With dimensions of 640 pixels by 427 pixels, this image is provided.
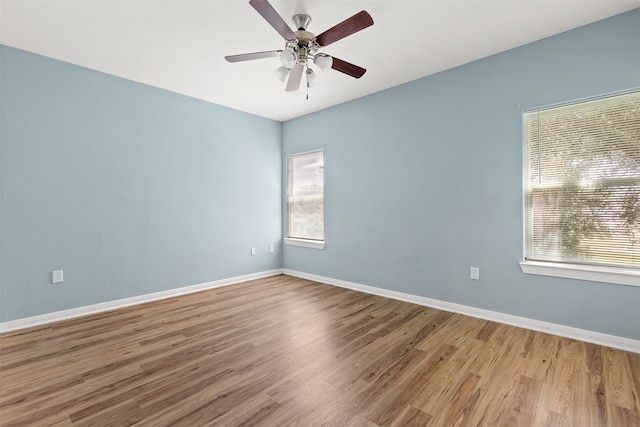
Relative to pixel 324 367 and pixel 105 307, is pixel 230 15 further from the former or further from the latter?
pixel 105 307

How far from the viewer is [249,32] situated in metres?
2.61

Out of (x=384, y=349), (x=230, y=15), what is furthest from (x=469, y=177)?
(x=230, y=15)

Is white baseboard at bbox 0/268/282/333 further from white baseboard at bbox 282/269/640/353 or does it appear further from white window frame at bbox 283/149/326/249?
white baseboard at bbox 282/269/640/353

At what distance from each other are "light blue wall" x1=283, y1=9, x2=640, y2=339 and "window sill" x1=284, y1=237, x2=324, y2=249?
14cm

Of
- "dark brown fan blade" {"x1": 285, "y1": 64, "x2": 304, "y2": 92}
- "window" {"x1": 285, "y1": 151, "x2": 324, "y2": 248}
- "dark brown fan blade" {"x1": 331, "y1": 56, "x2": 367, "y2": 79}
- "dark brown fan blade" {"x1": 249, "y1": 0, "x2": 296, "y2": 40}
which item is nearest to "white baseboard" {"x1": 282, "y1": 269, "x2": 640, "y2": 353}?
"window" {"x1": 285, "y1": 151, "x2": 324, "y2": 248}

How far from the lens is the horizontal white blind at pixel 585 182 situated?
7.93 ft

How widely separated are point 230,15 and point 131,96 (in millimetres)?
2028

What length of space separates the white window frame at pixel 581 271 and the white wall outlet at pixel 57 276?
15.7ft

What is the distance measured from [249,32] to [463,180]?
105 inches

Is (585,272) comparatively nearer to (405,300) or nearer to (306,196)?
(405,300)

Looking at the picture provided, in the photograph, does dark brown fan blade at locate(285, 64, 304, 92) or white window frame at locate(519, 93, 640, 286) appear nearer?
white window frame at locate(519, 93, 640, 286)

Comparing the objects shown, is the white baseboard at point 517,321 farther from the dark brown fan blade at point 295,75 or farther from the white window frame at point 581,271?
the dark brown fan blade at point 295,75

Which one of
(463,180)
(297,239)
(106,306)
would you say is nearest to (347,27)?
(463,180)

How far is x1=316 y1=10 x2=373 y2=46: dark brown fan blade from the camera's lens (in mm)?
1928
